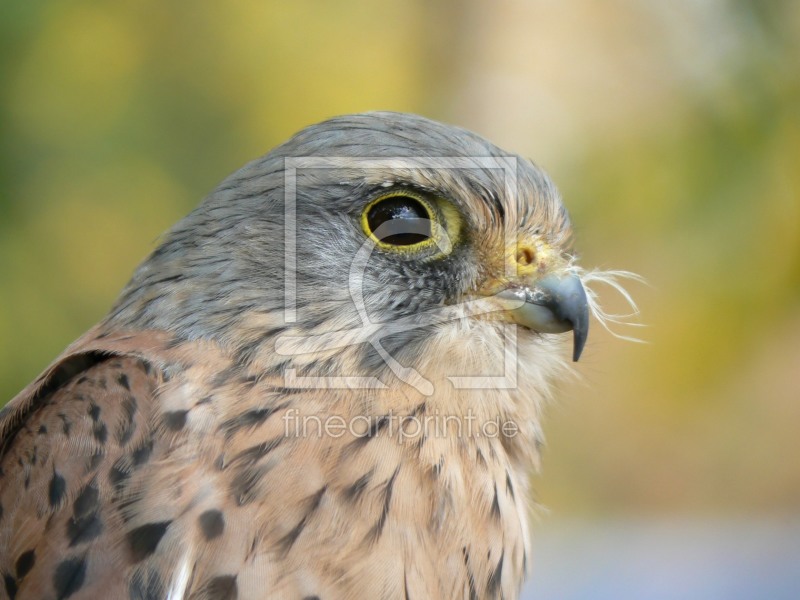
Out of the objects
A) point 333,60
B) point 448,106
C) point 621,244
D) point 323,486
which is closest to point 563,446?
point 621,244

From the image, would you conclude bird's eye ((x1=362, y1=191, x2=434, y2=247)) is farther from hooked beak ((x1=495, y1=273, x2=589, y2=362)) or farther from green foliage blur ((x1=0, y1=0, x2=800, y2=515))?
green foliage blur ((x1=0, y1=0, x2=800, y2=515))

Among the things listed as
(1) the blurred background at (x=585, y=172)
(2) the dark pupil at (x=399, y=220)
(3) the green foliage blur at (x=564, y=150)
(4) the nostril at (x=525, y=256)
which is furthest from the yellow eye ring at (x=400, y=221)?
(1) the blurred background at (x=585, y=172)

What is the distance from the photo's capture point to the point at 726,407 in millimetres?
5773

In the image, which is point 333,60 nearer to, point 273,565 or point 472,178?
point 472,178

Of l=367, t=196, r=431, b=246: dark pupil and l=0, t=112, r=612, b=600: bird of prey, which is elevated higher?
l=367, t=196, r=431, b=246: dark pupil

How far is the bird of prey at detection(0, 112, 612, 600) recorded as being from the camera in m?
1.62

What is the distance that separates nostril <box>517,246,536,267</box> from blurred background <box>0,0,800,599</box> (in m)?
3.00

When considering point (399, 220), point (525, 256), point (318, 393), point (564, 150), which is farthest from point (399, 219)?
point (564, 150)

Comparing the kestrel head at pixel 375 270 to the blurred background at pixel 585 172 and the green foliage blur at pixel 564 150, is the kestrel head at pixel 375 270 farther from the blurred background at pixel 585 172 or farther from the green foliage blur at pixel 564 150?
the blurred background at pixel 585 172

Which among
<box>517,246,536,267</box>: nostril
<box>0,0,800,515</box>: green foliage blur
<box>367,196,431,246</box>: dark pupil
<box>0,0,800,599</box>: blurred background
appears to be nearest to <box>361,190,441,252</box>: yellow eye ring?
<box>367,196,431,246</box>: dark pupil

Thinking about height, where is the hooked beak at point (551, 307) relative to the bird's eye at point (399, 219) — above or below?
below

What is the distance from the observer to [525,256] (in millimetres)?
2102

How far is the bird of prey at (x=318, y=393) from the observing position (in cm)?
162

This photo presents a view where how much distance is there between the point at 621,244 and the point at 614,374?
905 mm
